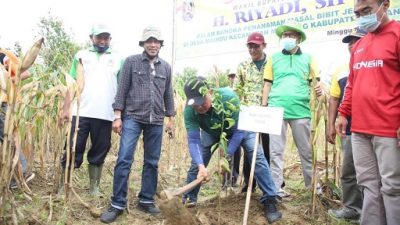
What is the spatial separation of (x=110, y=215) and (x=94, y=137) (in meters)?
0.77

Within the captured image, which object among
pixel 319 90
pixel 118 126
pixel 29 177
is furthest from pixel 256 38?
pixel 29 177

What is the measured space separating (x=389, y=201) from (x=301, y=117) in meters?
1.30

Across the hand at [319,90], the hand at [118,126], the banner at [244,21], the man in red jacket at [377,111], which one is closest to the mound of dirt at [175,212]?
the hand at [118,126]

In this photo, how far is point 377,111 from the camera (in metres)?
2.31

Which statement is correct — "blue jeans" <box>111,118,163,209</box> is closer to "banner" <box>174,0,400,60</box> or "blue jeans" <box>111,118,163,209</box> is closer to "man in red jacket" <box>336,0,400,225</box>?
"man in red jacket" <box>336,0,400,225</box>

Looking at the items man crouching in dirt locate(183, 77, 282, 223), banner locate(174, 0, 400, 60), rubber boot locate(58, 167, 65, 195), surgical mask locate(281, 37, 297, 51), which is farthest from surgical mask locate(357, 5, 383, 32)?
banner locate(174, 0, 400, 60)

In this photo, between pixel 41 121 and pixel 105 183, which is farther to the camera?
pixel 105 183

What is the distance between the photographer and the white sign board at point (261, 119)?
2644 mm

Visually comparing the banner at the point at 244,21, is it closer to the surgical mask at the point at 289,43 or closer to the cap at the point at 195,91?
the surgical mask at the point at 289,43

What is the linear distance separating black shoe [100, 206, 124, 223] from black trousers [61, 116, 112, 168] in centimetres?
61

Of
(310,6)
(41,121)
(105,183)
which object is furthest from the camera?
(310,6)

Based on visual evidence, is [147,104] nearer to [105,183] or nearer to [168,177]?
[105,183]

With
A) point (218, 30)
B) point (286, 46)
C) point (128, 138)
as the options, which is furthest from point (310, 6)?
point (128, 138)

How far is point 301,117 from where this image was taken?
347cm
